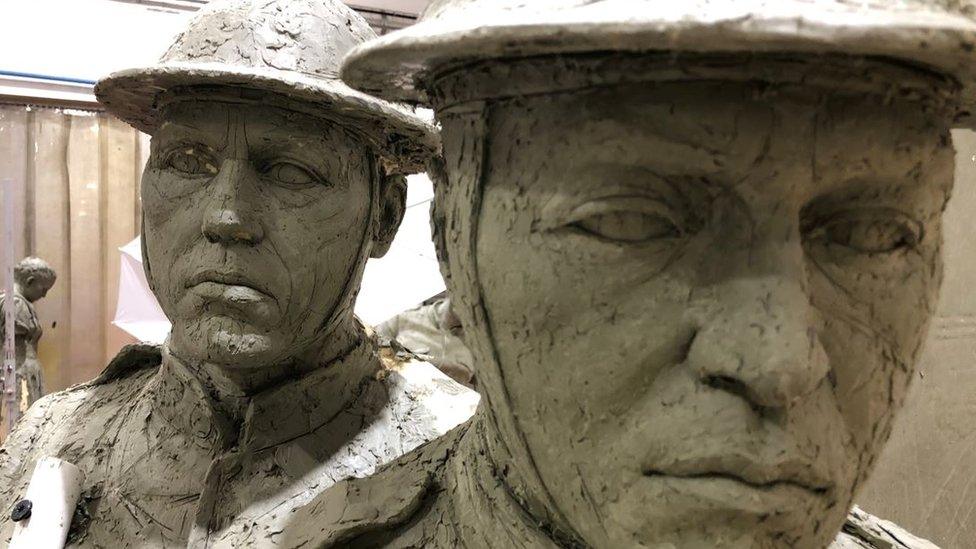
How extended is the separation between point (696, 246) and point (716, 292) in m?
0.06

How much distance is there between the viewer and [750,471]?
0.88 metres

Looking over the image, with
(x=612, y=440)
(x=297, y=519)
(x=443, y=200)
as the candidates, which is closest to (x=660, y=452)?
(x=612, y=440)

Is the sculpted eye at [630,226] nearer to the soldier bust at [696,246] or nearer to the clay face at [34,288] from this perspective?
the soldier bust at [696,246]

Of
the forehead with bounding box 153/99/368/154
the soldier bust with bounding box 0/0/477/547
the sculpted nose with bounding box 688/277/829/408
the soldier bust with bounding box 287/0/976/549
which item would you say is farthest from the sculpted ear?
the sculpted nose with bounding box 688/277/829/408

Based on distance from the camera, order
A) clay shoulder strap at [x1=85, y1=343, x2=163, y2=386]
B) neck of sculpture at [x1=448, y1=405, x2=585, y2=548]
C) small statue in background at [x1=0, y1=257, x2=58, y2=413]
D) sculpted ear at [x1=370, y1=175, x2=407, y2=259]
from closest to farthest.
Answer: neck of sculpture at [x1=448, y1=405, x2=585, y2=548]
sculpted ear at [x1=370, y1=175, x2=407, y2=259]
clay shoulder strap at [x1=85, y1=343, x2=163, y2=386]
small statue in background at [x1=0, y1=257, x2=58, y2=413]

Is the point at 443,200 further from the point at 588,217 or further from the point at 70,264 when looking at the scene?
the point at 70,264

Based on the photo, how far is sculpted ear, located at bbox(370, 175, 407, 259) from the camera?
2.09 metres

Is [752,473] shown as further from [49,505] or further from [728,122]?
[49,505]

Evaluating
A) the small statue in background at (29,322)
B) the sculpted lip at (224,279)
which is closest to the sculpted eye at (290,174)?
the sculpted lip at (224,279)

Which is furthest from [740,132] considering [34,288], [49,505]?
[34,288]

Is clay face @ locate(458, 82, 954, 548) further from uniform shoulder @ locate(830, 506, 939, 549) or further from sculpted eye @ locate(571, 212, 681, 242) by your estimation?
uniform shoulder @ locate(830, 506, 939, 549)

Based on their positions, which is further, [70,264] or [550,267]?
[70,264]

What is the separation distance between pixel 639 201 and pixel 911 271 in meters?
0.36

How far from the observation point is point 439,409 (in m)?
2.10
